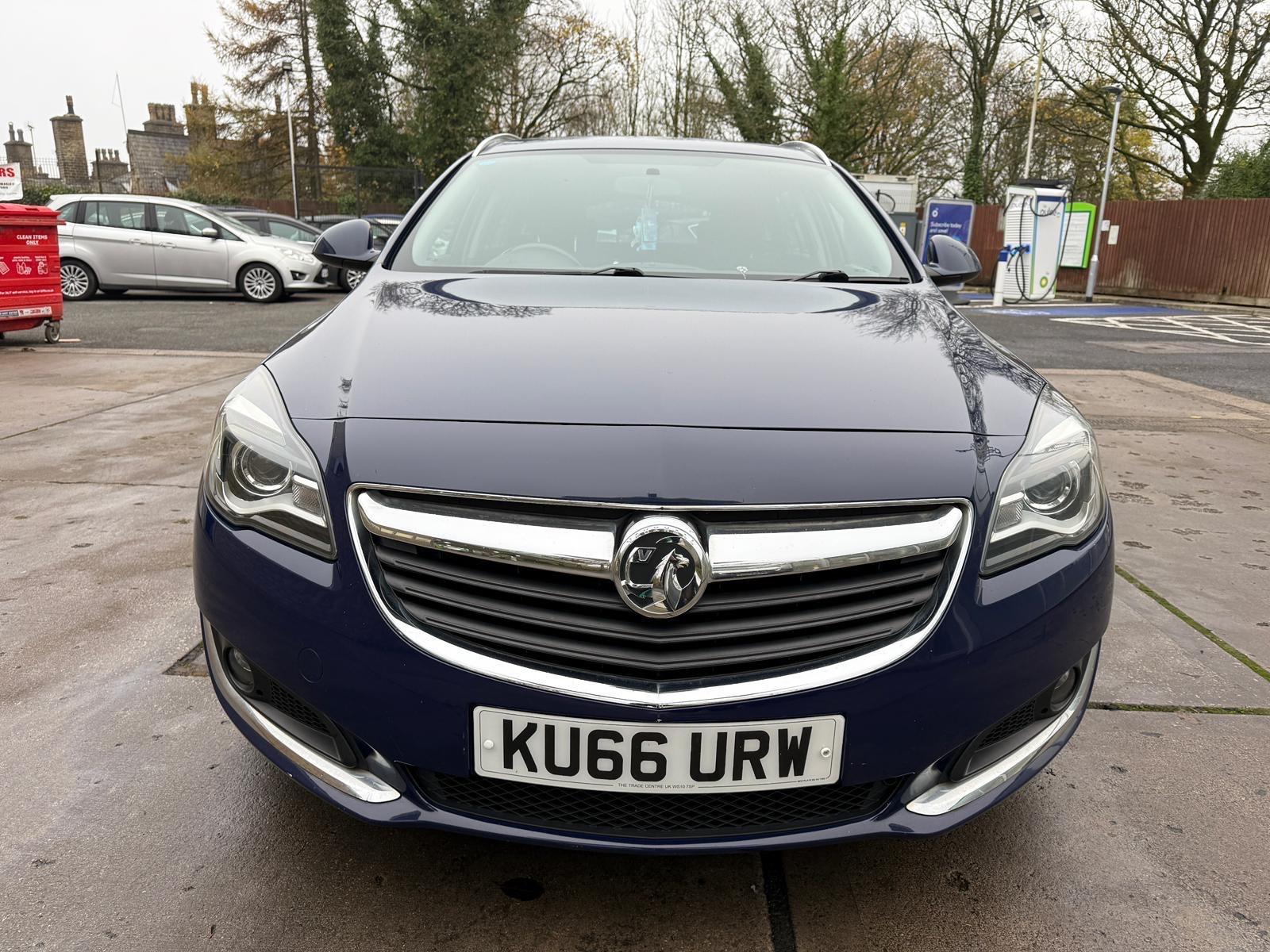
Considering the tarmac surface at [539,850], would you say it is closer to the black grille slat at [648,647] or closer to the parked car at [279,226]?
the black grille slat at [648,647]

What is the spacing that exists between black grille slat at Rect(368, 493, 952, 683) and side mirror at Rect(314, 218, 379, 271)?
162cm

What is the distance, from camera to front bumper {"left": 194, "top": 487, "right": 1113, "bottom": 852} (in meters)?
1.43

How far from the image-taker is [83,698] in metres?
2.35

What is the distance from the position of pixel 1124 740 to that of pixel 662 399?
4.83 feet

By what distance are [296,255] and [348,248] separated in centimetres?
1222

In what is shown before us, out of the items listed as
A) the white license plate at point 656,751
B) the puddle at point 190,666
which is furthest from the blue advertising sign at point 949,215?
the white license plate at point 656,751

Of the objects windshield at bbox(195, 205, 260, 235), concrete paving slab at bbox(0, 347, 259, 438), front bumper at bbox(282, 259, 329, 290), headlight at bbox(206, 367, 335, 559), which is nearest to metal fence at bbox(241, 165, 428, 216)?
windshield at bbox(195, 205, 260, 235)

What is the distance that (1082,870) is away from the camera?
181 cm

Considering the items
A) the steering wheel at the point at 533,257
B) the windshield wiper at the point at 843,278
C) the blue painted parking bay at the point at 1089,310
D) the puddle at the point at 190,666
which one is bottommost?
the blue painted parking bay at the point at 1089,310

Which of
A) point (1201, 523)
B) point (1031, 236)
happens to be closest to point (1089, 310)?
point (1031, 236)

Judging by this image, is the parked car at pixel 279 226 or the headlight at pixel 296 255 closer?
the headlight at pixel 296 255

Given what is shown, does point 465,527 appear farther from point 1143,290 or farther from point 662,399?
point 1143,290

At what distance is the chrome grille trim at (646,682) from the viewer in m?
1.41

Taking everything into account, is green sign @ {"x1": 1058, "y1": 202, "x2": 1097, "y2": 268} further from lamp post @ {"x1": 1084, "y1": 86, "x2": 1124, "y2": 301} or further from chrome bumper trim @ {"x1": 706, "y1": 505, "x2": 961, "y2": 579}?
chrome bumper trim @ {"x1": 706, "y1": 505, "x2": 961, "y2": 579}
